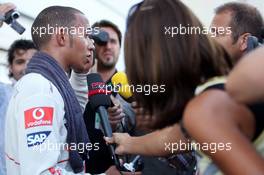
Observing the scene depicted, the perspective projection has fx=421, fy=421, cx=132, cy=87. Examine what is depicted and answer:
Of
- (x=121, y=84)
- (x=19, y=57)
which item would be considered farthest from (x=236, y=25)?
(x=19, y=57)

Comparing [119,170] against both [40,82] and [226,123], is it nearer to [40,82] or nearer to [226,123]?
[40,82]

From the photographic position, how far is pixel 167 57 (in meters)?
0.81

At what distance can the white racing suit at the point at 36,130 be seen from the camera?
→ 120cm

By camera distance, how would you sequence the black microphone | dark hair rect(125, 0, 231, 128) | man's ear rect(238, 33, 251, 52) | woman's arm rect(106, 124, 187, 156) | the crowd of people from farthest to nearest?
man's ear rect(238, 33, 251, 52) < the black microphone < woman's arm rect(106, 124, 187, 156) < dark hair rect(125, 0, 231, 128) < the crowd of people

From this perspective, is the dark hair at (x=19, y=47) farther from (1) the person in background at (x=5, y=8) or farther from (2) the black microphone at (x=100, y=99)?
(2) the black microphone at (x=100, y=99)

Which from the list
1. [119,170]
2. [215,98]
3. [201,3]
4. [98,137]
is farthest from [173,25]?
[201,3]

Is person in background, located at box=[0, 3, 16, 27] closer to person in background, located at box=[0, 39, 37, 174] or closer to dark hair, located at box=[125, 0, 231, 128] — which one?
person in background, located at box=[0, 39, 37, 174]

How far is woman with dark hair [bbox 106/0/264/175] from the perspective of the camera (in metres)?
0.70

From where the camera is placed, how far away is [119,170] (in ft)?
4.54

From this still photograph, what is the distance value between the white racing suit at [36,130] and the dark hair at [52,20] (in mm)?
225

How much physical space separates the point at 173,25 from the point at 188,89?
0.13m

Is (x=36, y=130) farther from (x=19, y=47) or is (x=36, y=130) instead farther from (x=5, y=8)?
(x=19, y=47)

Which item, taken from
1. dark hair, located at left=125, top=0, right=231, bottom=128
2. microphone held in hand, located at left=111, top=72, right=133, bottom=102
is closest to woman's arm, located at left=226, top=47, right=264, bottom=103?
dark hair, located at left=125, top=0, right=231, bottom=128

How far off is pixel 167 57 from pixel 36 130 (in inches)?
22.0
